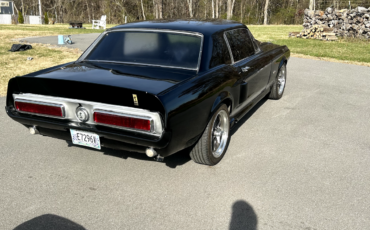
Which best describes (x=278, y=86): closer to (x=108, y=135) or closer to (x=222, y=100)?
(x=222, y=100)

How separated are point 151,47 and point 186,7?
66.2m

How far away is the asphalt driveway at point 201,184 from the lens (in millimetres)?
2857

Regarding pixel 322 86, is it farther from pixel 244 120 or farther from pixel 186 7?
pixel 186 7

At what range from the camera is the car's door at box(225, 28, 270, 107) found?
445 cm

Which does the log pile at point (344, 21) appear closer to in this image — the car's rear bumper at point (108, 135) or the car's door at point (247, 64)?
the car's door at point (247, 64)

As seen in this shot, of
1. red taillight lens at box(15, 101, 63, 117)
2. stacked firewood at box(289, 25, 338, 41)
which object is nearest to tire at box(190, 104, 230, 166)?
red taillight lens at box(15, 101, 63, 117)

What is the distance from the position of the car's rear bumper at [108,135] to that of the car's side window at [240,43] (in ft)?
6.52

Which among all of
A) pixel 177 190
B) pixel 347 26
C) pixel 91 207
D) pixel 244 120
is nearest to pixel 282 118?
pixel 244 120

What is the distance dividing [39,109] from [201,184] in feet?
5.81

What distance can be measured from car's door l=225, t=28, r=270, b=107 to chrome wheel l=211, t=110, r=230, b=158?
1.68 ft

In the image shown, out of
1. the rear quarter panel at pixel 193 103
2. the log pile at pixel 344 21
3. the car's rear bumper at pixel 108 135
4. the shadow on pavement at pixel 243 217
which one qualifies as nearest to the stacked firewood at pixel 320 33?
the log pile at pixel 344 21

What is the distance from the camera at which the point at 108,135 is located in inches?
123

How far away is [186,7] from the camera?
67000 mm

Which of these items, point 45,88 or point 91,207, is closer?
point 91,207
